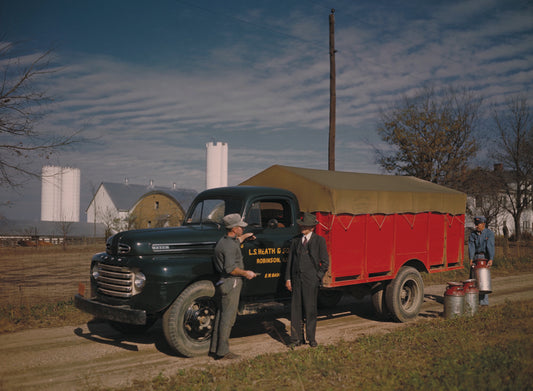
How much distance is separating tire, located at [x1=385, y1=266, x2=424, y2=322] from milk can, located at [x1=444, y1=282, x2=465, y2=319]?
547mm

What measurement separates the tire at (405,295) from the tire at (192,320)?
12.4 ft

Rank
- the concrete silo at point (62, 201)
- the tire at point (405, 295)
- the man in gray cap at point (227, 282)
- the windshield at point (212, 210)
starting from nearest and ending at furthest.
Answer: the man in gray cap at point (227, 282), the windshield at point (212, 210), the tire at point (405, 295), the concrete silo at point (62, 201)

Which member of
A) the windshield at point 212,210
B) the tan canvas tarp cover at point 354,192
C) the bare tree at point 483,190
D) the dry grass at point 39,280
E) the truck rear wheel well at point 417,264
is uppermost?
the bare tree at point 483,190

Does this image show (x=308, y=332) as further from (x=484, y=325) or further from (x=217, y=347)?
(x=484, y=325)

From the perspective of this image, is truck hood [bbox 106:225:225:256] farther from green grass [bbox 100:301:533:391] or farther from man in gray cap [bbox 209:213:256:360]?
green grass [bbox 100:301:533:391]

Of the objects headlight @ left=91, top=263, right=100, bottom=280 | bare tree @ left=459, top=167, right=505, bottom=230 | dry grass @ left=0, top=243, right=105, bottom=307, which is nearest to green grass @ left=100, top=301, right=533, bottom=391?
headlight @ left=91, top=263, right=100, bottom=280

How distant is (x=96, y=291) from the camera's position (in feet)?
22.7

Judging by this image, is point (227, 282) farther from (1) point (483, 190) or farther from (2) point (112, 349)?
(1) point (483, 190)

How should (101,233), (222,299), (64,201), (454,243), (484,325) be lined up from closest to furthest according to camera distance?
(222,299) → (484,325) → (454,243) → (101,233) → (64,201)

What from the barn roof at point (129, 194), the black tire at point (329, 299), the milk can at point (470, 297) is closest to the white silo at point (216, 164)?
the barn roof at point (129, 194)

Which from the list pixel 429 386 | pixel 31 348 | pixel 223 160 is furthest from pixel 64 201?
pixel 429 386

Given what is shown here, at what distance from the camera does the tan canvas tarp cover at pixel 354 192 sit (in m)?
7.85

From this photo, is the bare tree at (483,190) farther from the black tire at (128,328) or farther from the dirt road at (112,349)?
the black tire at (128,328)

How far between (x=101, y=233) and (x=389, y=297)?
51.6 m
